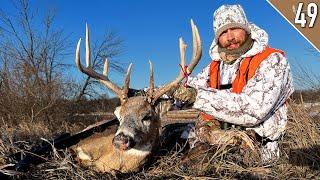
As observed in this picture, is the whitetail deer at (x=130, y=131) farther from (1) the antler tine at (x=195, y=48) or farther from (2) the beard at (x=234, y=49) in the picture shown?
(2) the beard at (x=234, y=49)

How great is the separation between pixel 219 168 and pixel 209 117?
95cm

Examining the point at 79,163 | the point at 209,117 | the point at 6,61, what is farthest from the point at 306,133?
the point at 6,61

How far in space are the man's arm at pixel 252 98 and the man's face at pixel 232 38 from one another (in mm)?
446

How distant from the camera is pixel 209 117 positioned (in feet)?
16.4

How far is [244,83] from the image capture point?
4652 millimetres

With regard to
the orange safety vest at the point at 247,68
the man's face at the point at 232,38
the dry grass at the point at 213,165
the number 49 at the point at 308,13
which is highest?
the number 49 at the point at 308,13

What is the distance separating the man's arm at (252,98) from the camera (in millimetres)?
4406

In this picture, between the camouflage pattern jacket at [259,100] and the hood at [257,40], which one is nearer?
the camouflage pattern jacket at [259,100]

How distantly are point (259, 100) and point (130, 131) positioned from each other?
3.76ft

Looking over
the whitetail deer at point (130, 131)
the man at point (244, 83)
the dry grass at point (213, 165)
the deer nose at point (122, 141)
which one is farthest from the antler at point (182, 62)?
the deer nose at point (122, 141)

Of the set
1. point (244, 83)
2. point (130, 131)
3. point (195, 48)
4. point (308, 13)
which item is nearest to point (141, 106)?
point (130, 131)

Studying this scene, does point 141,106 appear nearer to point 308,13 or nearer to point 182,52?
point 182,52

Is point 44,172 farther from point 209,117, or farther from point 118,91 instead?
point 209,117

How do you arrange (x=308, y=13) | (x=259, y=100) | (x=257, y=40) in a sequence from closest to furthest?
(x=259, y=100) → (x=257, y=40) → (x=308, y=13)
